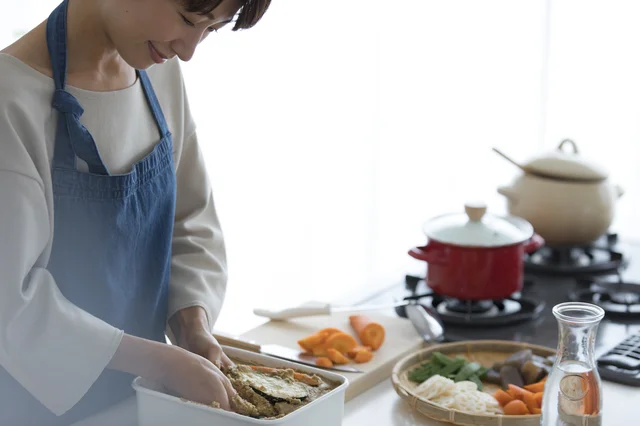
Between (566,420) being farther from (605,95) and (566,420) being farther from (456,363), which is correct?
(605,95)

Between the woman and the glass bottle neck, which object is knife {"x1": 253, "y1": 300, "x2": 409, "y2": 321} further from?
the glass bottle neck

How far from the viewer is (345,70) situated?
293cm

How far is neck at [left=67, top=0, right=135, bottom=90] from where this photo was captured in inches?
47.7

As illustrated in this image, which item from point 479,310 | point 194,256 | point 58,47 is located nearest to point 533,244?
point 479,310

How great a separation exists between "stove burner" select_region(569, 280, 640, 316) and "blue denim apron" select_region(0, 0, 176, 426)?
96 cm

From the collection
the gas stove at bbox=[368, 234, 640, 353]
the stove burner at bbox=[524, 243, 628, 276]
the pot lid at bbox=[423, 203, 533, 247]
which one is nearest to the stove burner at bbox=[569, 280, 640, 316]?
the gas stove at bbox=[368, 234, 640, 353]

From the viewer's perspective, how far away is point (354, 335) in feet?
5.61

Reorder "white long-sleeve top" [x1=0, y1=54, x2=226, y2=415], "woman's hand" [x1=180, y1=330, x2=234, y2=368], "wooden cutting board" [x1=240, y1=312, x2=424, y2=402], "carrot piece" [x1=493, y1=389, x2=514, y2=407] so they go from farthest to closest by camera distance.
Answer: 1. "wooden cutting board" [x1=240, y1=312, x2=424, y2=402]
2. "carrot piece" [x1=493, y1=389, x2=514, y2=407]
3. "woman's hand" [x1=180, y1=330, x2=234, y2=368]
4. "white long-sleeve top" [x1=0, y1=54, x2=226, y2=415]

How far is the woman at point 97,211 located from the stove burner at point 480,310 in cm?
58

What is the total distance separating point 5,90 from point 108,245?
26cm

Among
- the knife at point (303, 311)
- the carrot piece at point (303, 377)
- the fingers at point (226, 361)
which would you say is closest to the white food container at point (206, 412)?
the carrot piece at point (303, 377)

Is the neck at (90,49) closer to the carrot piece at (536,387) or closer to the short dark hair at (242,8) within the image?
the short dark hair at (242,8)

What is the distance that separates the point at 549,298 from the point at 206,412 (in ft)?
3.57

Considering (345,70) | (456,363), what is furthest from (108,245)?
(345,70)
